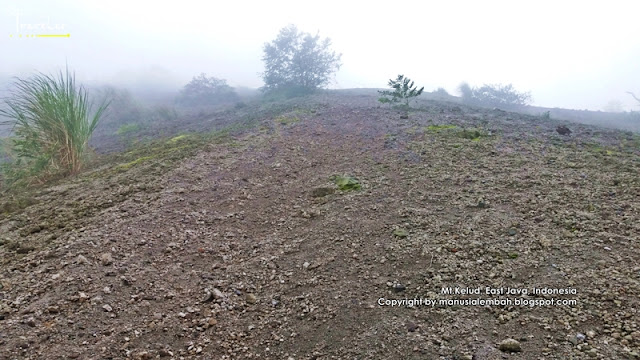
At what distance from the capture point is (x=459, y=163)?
10.9 ft

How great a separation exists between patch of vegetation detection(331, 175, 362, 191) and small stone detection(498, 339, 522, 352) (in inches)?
70.8

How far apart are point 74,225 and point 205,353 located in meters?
1.62

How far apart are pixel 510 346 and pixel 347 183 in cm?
197

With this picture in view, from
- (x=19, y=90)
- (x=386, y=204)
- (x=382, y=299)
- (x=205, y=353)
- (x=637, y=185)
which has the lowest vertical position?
(x=205, y=353)

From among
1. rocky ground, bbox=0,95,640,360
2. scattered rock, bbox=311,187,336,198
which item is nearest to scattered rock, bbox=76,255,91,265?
rocky ground, bbox=0,95,640,360

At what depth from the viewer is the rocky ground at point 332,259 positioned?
4.66 feet

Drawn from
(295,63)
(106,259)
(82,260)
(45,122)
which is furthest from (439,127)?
(295,63)

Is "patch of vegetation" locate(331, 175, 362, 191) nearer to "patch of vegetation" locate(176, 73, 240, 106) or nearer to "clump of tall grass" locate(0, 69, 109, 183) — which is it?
"clump of tall grass" locate(0, 69, 109, 183)

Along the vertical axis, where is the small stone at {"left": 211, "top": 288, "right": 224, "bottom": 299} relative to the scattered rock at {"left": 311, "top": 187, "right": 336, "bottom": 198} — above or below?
below

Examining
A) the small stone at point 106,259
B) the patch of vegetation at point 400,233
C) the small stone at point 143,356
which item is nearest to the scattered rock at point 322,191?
the patch of vegetation at point 400,233

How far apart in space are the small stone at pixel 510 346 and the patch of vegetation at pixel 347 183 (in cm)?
180

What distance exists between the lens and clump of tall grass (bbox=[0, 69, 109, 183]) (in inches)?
148

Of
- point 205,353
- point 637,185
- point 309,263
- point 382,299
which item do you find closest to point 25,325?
point 205,353

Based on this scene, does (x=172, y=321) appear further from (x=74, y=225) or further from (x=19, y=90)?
(x=19, y=90)
